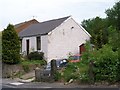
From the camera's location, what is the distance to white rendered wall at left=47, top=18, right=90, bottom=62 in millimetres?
40281

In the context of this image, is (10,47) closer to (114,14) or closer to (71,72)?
(71,72)

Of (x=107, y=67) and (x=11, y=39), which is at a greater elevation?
(x=11, y=39)

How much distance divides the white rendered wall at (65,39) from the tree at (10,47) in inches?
257

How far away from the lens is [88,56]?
71.8ft

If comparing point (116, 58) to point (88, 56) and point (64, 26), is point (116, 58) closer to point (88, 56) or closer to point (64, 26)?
point (88, 56)

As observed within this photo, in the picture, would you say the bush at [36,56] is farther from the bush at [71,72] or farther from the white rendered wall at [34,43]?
the bush at [71,72]

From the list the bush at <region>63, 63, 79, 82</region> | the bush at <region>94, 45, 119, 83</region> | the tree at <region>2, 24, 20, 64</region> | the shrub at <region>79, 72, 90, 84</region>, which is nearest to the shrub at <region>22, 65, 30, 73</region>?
the tree at <region>2, 24, 20, 64</region>

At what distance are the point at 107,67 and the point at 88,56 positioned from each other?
1735 millimetres

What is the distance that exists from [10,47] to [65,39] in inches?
368

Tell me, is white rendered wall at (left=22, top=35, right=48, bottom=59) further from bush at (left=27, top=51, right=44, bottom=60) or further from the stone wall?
the stone wall

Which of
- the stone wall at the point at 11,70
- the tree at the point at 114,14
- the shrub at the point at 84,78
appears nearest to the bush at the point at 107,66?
the shrub at the point at 84,78

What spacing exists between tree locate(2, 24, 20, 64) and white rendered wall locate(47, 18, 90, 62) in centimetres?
653

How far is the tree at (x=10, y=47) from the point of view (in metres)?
32.9

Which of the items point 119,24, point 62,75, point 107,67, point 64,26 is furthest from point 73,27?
point 107,67
